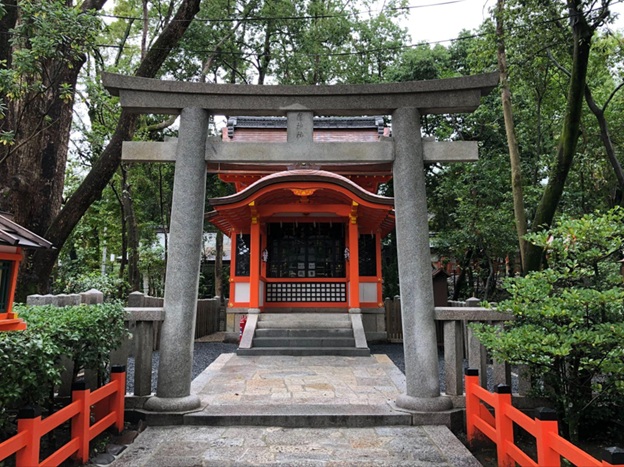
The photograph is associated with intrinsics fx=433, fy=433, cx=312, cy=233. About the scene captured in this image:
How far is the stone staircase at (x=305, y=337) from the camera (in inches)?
382

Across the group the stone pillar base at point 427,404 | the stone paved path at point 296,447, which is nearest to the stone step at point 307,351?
the stone pillar base at point 427,404

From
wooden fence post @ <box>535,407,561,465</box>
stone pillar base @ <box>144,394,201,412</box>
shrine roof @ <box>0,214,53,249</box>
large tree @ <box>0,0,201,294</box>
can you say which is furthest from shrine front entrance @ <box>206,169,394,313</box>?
wooden fence post @ <box>535,407,561,465</box>

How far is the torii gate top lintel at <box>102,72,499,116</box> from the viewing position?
16.9ft

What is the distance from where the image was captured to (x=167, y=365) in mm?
4895

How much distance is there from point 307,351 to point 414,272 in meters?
5.25

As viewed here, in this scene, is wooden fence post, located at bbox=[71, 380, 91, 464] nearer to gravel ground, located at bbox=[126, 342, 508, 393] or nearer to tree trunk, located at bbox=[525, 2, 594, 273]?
gravel ground, located at bbox=[126, 342, 508, 393]

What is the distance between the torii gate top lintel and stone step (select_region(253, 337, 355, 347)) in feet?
20.2

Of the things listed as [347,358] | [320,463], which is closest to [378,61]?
[347,358]

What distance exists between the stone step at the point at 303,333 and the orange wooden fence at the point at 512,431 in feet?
19.0

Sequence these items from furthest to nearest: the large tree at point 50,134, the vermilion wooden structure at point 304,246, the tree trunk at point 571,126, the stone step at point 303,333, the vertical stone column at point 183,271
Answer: the vermilion wooden structure at point 304,246, the stone step at point 303,333, the tree trunk at point 571,126, the large tree at point 50,134, the vertical stone column at point 183,271

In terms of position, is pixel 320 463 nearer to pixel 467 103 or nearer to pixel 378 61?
pixel 467 103

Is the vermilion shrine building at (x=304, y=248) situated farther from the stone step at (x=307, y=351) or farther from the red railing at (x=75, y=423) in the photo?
the red railing at (x=75, y=423)

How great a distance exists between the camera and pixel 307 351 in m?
9.67

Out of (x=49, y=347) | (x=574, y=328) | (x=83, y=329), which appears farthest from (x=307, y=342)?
(x=49, y=347)
